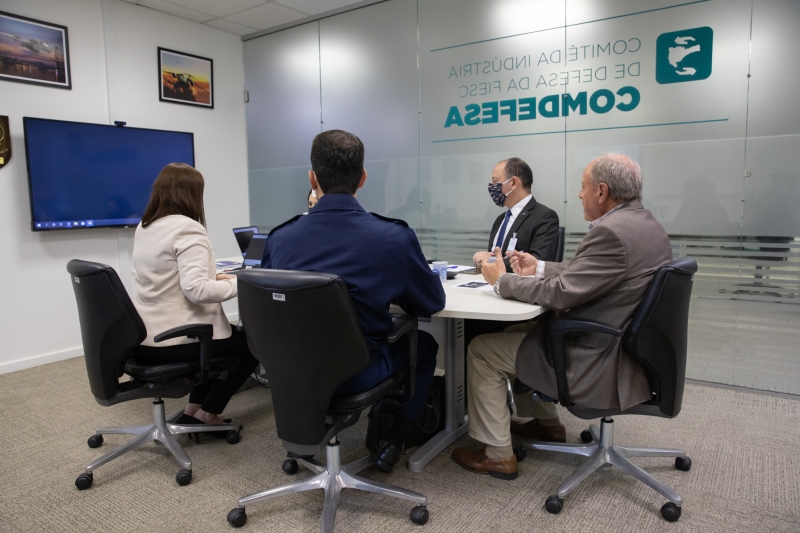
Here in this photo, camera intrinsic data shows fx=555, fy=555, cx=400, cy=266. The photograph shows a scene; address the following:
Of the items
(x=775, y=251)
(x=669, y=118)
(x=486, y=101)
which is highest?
(x=486, y=101)

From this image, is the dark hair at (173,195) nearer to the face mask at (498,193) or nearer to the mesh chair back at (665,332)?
the face mask at (498,193)

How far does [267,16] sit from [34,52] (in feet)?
6.52

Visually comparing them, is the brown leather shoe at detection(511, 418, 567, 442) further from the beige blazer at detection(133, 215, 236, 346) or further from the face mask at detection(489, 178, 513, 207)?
the beige blazer at detection(133, 215, 236, 346)

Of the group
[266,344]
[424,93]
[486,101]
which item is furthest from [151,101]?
[266,344]

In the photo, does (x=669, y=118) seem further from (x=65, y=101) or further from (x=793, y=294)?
(x=65, y=101)

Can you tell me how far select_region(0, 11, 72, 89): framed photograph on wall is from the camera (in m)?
4.04

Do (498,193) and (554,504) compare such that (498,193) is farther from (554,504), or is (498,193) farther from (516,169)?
(554,504)

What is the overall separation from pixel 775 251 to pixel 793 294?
0.90ft

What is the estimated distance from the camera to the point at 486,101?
14.1 ft

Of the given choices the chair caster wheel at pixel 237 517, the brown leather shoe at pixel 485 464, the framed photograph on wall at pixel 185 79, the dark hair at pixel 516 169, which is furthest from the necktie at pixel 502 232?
the framed photograph on wall at pixel 185 79

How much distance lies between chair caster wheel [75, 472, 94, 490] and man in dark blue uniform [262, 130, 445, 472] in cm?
126

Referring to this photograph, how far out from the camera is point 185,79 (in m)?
5.30

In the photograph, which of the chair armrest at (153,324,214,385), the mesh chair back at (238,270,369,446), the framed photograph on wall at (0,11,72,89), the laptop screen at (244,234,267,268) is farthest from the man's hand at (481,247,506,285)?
the framed photograph on wall at (0,11,72,89)

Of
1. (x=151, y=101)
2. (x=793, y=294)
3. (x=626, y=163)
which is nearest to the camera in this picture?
(x=626, y=163)
